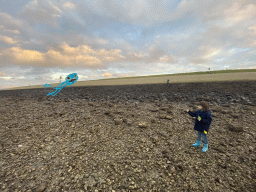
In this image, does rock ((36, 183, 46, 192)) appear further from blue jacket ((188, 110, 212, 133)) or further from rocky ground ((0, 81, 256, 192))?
blue jacket ((188, 110, 212, 133))

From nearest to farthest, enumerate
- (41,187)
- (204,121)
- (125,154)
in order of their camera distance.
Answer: (41,187) < (204,121) < (125,154)

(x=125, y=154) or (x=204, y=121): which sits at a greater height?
(x=204, y=121)

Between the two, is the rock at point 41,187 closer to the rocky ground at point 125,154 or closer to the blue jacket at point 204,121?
the rocky ground at point 125,154

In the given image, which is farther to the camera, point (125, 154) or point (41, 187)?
point (125, 154)

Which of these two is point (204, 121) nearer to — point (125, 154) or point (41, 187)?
point (125, 154)

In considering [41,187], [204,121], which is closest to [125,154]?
[41,187]

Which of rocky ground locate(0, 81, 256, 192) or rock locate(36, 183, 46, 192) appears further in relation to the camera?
rocky ground locate(0, 81, 256, 192)

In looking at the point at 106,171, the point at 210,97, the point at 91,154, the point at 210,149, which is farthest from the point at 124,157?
the point at 210,97

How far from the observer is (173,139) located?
286 inches

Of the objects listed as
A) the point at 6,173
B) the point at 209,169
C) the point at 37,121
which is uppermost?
the point at 37,121

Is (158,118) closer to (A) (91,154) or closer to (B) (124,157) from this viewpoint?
(B) (124,157)

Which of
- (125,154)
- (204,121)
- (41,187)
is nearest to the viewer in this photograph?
(41,187)

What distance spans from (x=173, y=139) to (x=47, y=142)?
24.6 feet

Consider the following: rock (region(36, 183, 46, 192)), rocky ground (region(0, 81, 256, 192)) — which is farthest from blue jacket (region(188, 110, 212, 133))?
rock (region(36, 183, 46, 192))
